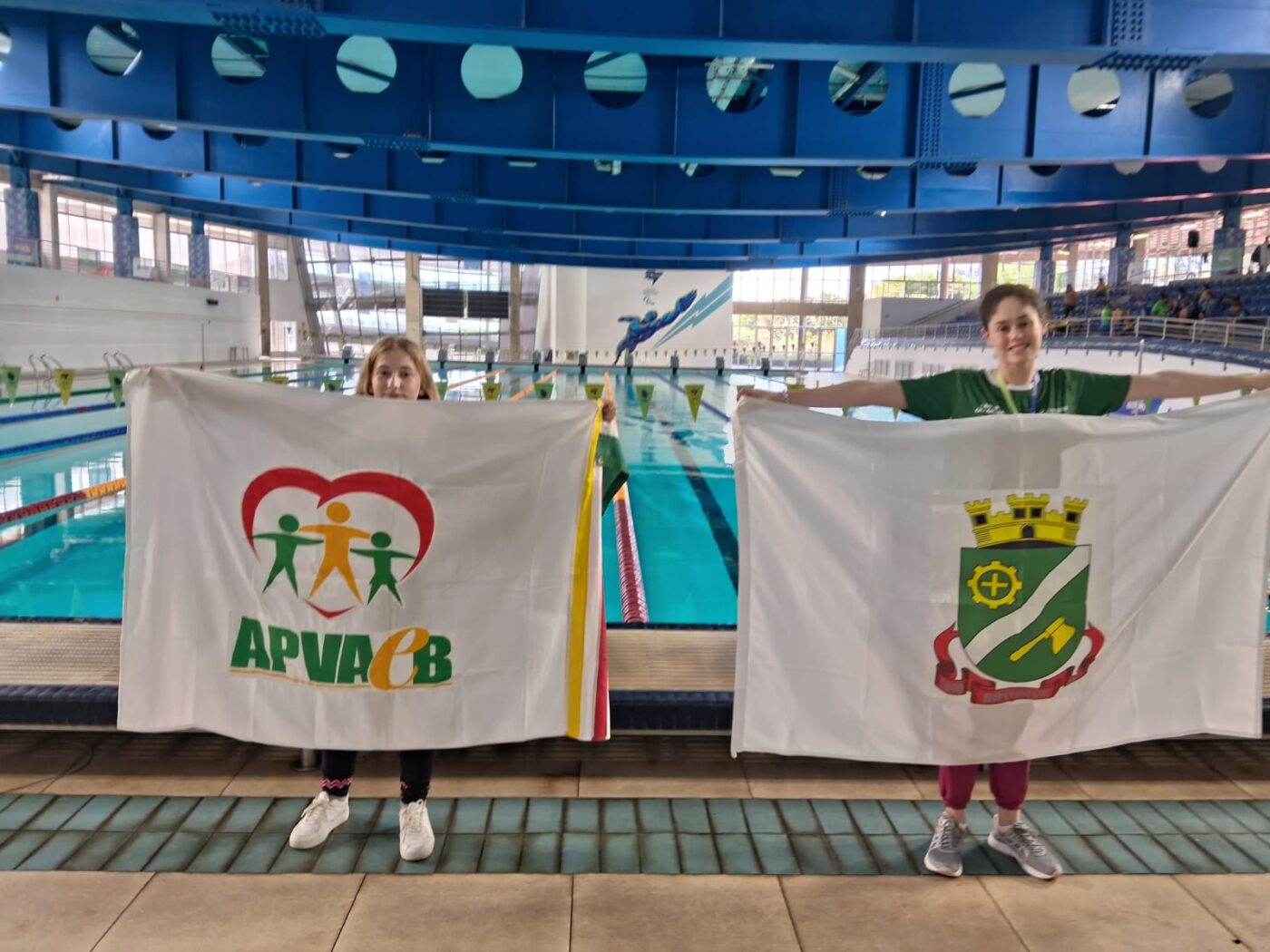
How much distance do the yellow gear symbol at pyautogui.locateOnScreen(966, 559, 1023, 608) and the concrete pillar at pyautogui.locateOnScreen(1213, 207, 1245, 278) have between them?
21.4m

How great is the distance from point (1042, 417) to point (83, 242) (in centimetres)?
3894

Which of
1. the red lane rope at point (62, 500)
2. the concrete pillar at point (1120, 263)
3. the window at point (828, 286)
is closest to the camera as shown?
the red lane rope at point (62, 500)

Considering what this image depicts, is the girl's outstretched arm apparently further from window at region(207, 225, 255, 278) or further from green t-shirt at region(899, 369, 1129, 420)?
window at region(207, 225, 255, 278)

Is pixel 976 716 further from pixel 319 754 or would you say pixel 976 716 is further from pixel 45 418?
pixel 45 418

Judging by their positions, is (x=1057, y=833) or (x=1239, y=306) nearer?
Answer: (x=1057, y=833)

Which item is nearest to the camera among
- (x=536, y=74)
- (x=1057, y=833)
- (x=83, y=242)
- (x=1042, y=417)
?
(x=1042, y=417)

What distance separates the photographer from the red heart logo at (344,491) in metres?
2.80

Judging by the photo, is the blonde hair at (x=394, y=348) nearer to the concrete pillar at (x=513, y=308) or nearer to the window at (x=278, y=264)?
the concrete pillar at (x=513, y=308)

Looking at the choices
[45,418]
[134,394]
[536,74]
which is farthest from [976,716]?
[45,418]

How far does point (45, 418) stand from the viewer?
1385 cm

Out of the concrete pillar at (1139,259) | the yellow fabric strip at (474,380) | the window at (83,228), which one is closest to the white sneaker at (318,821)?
the yellow fabric strip at (474,380)

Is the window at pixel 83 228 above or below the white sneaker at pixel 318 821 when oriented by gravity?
above

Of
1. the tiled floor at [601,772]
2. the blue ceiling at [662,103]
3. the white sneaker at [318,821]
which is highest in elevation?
the blue ceiling at [662,103]

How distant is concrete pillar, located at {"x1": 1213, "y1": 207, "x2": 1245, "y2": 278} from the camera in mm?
→ 20703
